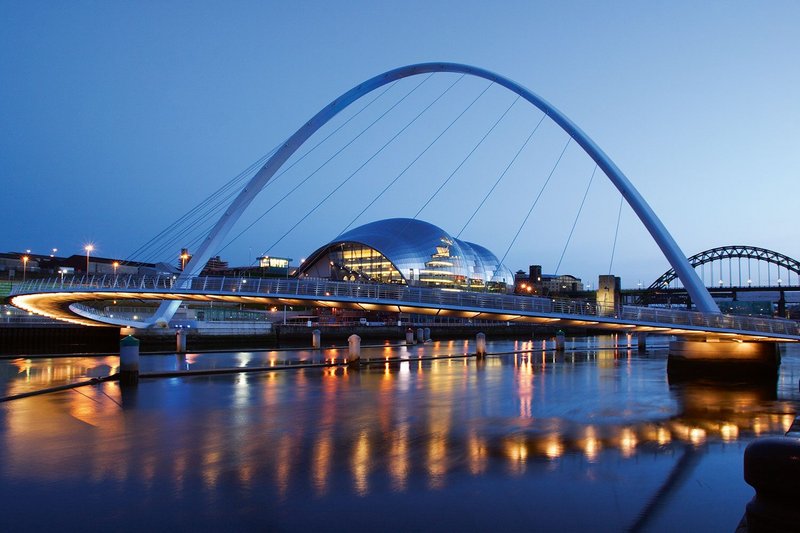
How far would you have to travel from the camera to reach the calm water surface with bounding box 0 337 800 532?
866 centimetres

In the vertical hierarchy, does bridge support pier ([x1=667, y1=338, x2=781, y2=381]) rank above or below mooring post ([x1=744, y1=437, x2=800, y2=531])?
below

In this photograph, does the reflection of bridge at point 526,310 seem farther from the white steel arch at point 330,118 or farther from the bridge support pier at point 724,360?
the white steel arch at point 330,118

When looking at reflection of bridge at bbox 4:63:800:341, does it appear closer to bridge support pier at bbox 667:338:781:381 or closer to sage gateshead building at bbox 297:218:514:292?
bridge support pier at bbox 667:338:781:381

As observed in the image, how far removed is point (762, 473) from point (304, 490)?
5.95m

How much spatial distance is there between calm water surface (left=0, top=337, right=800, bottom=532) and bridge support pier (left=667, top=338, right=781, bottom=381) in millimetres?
10456

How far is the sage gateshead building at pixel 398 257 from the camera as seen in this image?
4402 inches

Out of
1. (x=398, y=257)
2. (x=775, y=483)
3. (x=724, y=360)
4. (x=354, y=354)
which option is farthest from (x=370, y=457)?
(x=398, y=257)

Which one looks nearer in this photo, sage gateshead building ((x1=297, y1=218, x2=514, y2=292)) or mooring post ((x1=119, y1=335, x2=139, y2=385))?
mooring post ((x1=119, y1=335, x2=139, y2=385))

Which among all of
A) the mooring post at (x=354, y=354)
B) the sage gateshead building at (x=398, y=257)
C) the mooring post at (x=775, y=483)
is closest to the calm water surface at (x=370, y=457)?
the mooring post at (x=775, y=483)

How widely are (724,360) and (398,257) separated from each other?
7975 centimetres

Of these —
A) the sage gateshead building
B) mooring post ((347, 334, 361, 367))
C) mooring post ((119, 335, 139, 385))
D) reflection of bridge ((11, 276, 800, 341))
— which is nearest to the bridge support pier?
reflection of bridge ((11, 276, 800, 341))

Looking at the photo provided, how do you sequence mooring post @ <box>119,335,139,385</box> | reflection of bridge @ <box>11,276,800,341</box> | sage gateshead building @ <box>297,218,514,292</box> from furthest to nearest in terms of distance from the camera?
1. sage gateshead building @ <box>297,218,514,292</box>
2. reflection of bridge @ <box>11,276,800,341</box>
3. mooring post @ <box>119,335,139,385</box>

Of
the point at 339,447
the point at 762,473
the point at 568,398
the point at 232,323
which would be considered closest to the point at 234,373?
the point at 568,398

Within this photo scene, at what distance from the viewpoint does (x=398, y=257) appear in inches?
4409
